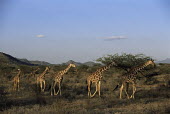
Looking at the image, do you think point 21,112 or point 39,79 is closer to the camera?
point 21,112

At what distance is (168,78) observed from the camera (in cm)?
2145

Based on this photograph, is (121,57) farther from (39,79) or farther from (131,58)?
(39,79)

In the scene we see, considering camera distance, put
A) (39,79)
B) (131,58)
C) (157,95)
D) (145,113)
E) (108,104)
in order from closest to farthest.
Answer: (145,113) → (108,104) → (157,95) → (39,79) → (131,58)

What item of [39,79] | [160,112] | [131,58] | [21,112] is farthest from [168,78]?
[21,112]

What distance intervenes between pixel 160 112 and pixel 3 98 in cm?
636

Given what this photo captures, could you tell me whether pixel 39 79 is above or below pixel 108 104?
above

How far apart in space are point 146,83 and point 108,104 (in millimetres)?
12002

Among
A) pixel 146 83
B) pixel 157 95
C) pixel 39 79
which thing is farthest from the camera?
pixel 146 83

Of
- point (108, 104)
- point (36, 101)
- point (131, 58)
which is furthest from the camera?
point (131, 58)

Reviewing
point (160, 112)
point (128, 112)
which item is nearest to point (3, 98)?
point (128, 112)

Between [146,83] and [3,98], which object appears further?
[146,83]

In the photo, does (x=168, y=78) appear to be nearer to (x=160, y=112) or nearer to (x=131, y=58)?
(x=131, y=58)

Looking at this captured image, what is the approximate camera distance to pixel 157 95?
14609mm

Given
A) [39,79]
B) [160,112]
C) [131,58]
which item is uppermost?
[131,58]
